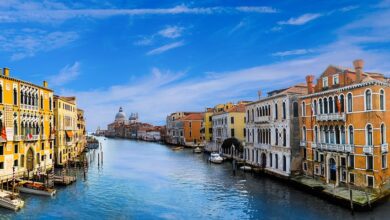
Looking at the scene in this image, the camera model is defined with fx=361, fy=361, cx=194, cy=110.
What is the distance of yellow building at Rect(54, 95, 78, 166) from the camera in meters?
41.7

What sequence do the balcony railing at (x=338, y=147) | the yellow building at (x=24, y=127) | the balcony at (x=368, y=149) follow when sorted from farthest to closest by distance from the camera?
the yellow building at (x=24, y=127)
the balcony railing at (x=338, y=147)
the balcony at (x=368, y=149)

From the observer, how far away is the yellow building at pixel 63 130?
41.7m

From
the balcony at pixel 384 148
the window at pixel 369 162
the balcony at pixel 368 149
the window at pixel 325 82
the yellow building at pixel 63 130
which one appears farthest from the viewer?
the yellow building at pixel 63 130

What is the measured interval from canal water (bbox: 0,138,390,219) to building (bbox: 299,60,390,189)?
2469mm

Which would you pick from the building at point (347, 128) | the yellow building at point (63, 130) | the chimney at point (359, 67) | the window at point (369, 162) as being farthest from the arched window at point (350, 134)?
the yellow building at point (63, 130)

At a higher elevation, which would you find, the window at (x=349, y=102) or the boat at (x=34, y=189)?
the window at (x=349, y=102)

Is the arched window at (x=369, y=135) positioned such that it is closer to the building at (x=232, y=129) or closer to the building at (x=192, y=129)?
the building at (x=232, y=129)

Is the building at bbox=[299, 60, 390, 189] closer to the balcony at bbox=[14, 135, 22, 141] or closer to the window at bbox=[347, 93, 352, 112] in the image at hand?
the window at bbox=[347, 93, 352, 112]

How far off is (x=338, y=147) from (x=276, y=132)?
30.1ft

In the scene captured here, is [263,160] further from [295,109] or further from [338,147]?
[338,147]

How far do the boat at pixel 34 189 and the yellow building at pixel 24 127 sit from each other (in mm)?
2123

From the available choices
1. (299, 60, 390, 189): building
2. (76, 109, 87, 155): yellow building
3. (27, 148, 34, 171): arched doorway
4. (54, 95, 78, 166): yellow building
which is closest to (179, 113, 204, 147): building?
(76, 109, 87, 155): yellow building

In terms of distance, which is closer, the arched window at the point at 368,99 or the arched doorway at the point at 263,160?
the arched window at the point at 368,99

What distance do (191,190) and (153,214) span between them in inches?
289
